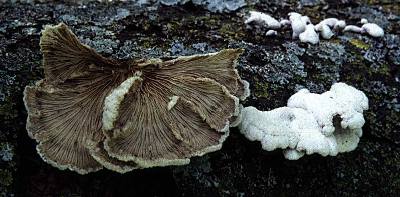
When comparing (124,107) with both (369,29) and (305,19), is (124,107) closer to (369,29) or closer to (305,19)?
(305,19)

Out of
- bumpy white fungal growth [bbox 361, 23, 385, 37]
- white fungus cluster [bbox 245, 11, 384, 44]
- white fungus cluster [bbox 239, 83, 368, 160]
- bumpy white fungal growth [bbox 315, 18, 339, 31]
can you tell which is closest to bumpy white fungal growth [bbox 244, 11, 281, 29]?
white fungus cluster [bbox 245, 11, 384, 44]

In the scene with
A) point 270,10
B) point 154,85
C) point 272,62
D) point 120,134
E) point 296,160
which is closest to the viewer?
point 120,134

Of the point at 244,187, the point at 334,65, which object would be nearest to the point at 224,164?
the point at 244,187

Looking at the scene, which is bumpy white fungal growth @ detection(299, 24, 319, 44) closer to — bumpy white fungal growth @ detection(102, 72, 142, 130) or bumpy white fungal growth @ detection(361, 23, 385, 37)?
bumpy white fungal growth @ detection(361, 23, 385, 37)

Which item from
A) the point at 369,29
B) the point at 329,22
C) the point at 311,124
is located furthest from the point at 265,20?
the point at 311,124

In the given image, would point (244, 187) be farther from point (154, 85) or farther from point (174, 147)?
point (154, 85)
